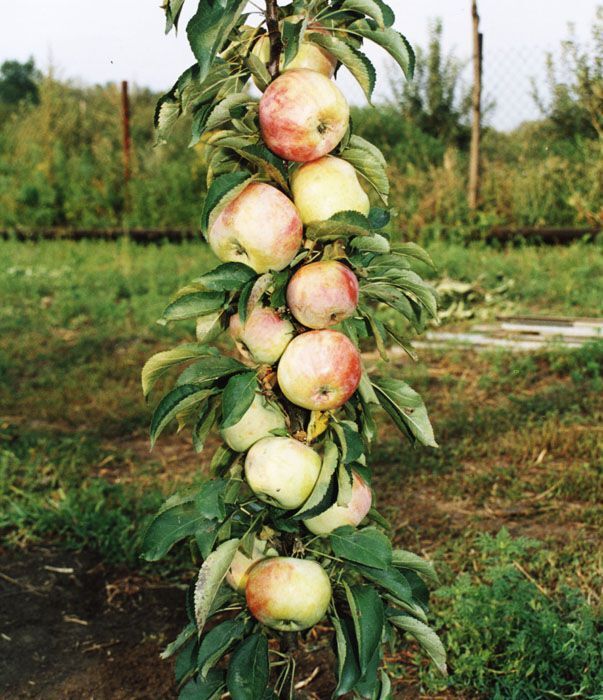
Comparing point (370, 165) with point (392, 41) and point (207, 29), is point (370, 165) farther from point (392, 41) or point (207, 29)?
point (207, 29)

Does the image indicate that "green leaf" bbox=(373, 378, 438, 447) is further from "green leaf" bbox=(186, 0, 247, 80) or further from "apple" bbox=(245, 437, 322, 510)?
"green leaf" bbox=(186, 0, 247, 80)

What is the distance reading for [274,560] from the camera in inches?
52.1

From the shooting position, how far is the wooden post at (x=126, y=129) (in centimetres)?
970

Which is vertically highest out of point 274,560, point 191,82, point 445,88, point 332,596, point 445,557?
point 445,88

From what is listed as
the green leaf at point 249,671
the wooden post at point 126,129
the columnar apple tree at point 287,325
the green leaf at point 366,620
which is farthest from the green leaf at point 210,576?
the wooden post at point 126,129

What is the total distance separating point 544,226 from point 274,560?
7168mm

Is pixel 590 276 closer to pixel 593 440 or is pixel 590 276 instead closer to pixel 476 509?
pixel 593 440

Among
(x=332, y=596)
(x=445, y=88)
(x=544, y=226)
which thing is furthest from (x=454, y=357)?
(x=445, y=88)

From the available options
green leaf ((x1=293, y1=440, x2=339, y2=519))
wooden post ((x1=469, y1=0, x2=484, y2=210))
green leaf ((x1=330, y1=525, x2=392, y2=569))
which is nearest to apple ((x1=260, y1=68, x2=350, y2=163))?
green leaf ((x1=293, y1=440, x2=339, y2=519))

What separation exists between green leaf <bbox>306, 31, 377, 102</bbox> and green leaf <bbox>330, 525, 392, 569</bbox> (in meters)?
0.69

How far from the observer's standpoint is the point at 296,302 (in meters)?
1.24

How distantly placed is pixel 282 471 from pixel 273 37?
68cm

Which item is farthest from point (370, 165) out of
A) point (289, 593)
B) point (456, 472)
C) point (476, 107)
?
point (476, 107)

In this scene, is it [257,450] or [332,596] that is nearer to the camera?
[257,450]
